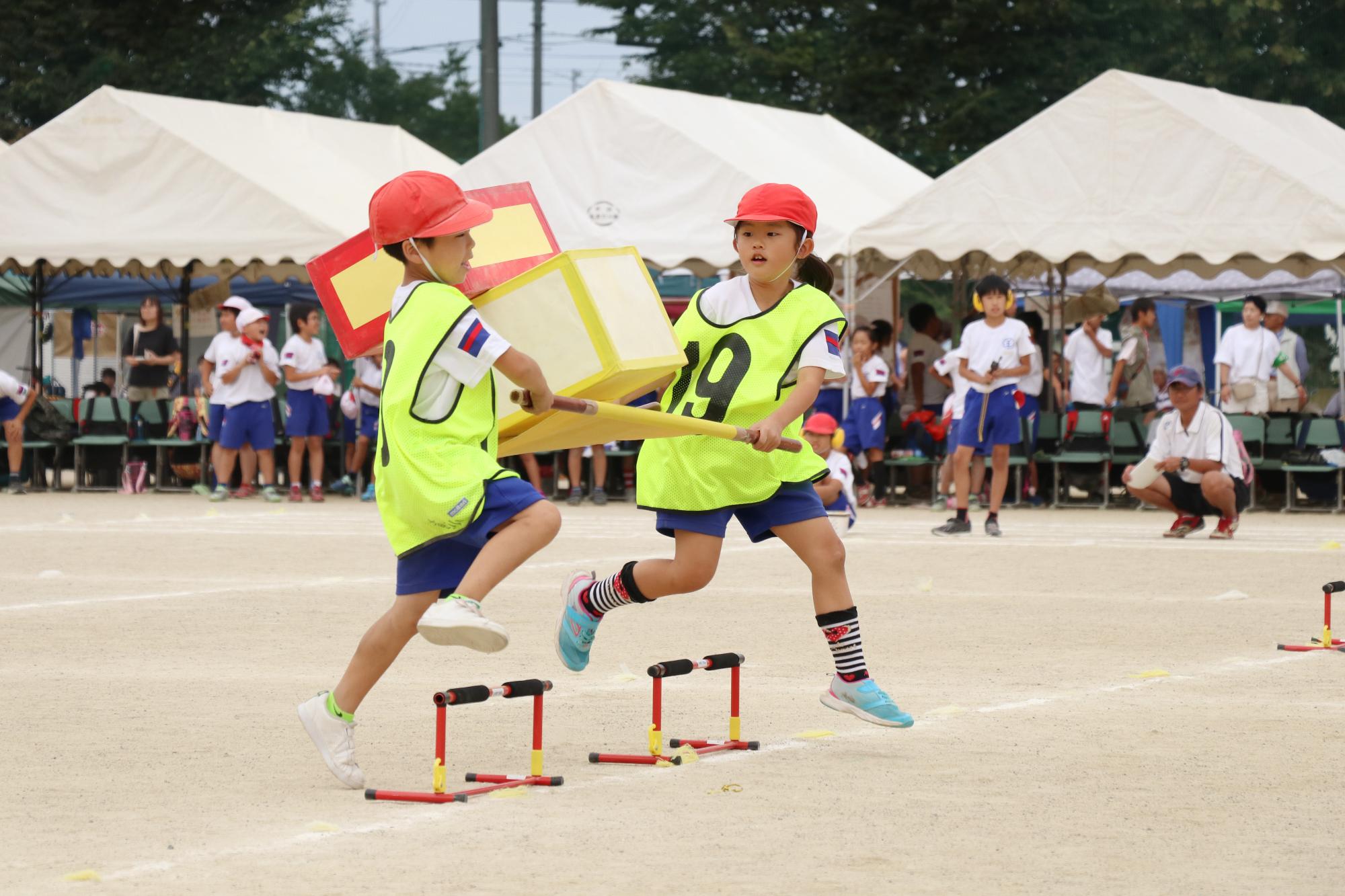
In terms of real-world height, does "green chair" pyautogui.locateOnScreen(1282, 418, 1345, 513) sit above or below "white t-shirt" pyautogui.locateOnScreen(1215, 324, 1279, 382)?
below

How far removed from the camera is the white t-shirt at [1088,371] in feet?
70.4

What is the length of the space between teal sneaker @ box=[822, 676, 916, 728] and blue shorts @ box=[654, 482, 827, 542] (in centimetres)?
59

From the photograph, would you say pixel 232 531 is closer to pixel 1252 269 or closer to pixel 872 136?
pixel 1252 269

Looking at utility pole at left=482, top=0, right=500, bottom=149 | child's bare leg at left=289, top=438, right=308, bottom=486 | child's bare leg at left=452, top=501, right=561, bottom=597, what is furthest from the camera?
utility pole at left=482, top=0, right=500, bottom=149

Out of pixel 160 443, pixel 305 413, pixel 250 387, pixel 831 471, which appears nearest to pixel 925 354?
pixel 305 413

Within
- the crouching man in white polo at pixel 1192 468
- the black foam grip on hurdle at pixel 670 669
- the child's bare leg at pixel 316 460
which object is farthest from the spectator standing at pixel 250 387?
the black foam grip on hurdle at pixel 670 669

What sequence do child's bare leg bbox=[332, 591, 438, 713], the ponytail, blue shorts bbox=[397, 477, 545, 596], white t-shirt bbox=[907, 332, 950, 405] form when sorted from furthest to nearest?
1. white t-shirt bbox=[907, 332, 950, 405]
2. the ponytail
3. child's bare leg bbox=[332, 591, 438, 713]
4. blue shorts bbox=[397, 477, 545, 596]

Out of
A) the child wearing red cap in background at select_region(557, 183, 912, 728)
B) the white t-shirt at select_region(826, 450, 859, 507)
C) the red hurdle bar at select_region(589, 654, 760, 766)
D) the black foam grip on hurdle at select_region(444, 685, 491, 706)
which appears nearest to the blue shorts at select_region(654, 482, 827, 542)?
the child wearing red cap in background at select_region(557, 183, 912, 728)

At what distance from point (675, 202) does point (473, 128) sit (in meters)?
57.5

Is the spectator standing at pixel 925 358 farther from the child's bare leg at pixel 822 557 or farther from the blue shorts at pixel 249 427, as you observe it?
the child's bare leg at pixel 822 557

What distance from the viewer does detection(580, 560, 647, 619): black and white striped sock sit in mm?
7039

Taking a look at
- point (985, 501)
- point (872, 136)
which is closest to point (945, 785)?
point (985, 501)

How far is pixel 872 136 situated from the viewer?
41.8m

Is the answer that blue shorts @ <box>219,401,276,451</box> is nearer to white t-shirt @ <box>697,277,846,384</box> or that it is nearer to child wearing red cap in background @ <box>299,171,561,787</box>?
white t-shirt @ <box>697,277,846,384</box>
